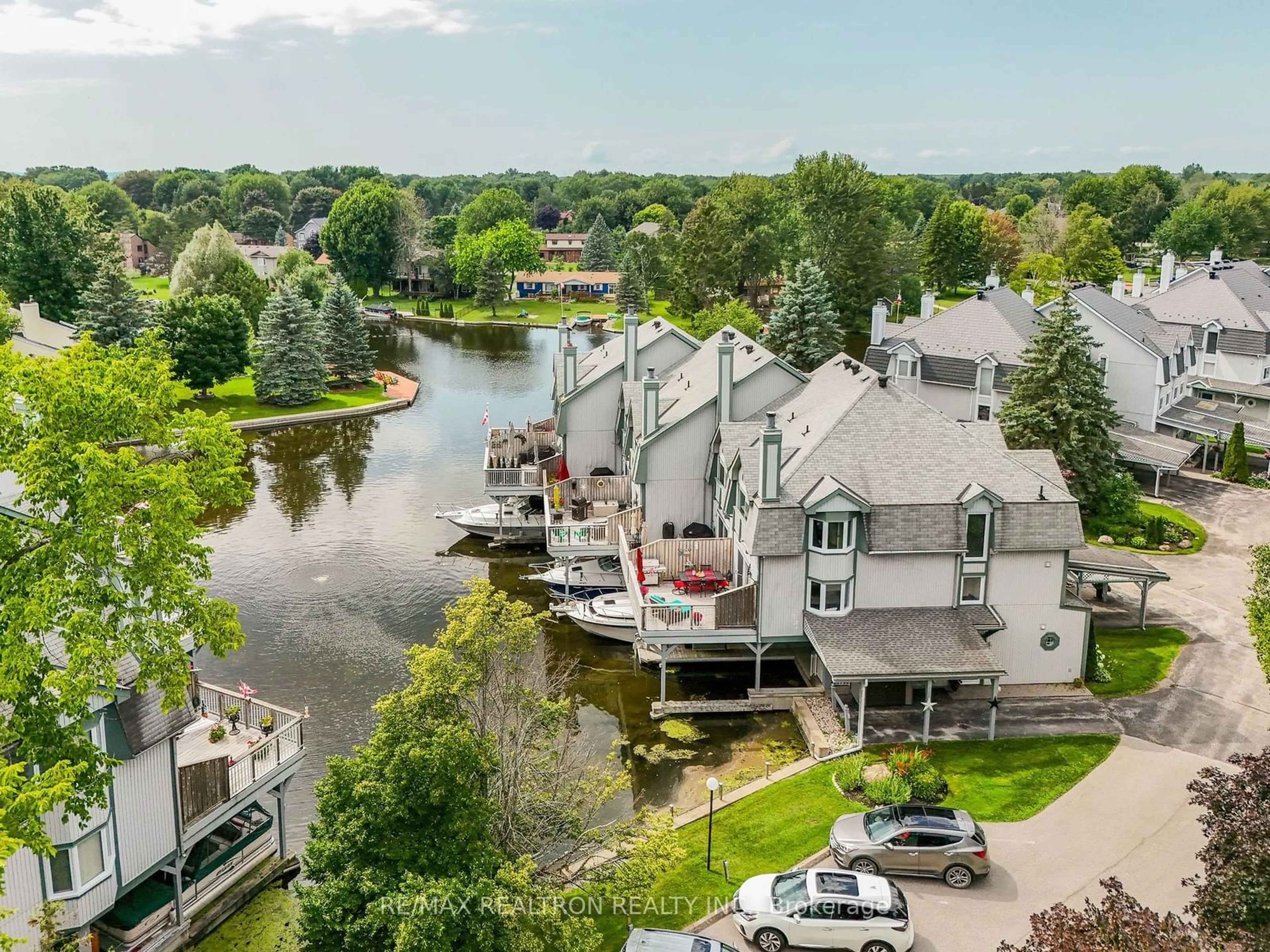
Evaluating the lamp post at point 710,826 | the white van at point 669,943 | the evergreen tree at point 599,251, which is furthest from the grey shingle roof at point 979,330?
the evergreen tree at point 599,251

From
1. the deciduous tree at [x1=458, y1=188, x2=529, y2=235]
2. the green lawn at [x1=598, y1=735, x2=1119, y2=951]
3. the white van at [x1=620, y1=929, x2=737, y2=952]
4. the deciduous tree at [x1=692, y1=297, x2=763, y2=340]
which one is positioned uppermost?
the deciduous tree at [x1=458, y1=188, x2=529, y2=235]

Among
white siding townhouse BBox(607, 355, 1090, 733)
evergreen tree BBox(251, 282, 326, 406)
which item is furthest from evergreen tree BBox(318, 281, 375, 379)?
white siding townhouse BBox(607, 355, 1090, 733)

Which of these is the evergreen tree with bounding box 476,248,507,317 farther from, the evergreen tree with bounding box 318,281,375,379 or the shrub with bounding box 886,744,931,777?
the shrub with bounding box 886,744,931,777

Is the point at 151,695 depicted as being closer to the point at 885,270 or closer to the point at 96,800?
the point at 96,800

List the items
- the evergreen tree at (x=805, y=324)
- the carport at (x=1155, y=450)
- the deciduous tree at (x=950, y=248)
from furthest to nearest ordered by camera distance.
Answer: the deciduous tree at (x=950, y=248) → the evergreen tree at (x=805, y=324) → the carport at (x=1155, y=450)

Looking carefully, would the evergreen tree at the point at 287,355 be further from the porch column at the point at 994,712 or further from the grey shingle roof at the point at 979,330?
the porch column at the point at 994,712

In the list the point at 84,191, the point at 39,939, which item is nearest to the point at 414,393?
the point at 39,939
